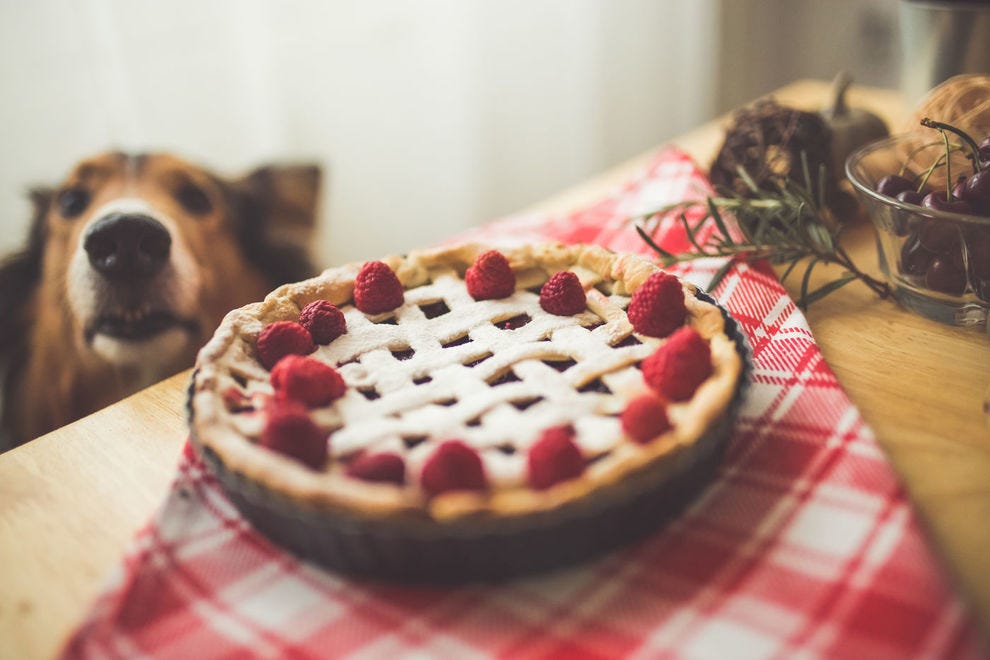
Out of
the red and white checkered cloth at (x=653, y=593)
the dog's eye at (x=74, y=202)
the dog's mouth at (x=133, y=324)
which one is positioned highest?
the dog's eye at (x=74, y=202)

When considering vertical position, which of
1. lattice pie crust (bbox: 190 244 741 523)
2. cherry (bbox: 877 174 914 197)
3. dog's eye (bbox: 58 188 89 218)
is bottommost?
lattice pie crust (bbox: 190 244 741 523)

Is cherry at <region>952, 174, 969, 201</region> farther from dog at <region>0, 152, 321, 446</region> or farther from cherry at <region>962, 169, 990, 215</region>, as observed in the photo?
dog at <region>0, 152, 321, 446</region>

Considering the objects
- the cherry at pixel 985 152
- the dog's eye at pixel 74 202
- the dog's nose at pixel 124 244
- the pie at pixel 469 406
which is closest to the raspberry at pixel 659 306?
the pie at pixel 469 406

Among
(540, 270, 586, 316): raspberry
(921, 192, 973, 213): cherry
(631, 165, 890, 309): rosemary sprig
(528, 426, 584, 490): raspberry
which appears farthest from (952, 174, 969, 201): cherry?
(528, 426, 584, 490): raspberry

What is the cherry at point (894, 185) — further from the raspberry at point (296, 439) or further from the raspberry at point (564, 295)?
the raspberry at point (296, 439)

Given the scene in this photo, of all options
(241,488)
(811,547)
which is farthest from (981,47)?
(241,488)

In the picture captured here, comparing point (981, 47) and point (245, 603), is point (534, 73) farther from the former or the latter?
point (245, 603)
